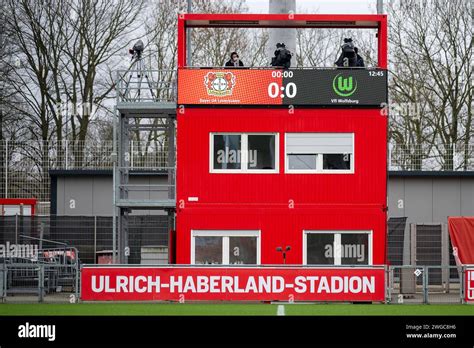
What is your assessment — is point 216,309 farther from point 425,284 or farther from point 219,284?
point 425,284

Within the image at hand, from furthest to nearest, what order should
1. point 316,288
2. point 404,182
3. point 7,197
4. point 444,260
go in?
point 7,197
point 404,182
point 444,260
point 316,288

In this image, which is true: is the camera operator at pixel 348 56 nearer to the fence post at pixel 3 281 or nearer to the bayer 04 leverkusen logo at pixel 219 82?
the bayer 04 leverkusen logo at pixel 219 82

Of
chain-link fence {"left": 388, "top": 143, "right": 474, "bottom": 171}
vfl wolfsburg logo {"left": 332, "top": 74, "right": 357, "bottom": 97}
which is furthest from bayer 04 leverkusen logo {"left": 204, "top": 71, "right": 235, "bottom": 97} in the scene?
chain-link fence {"left": 388, "top": 143, "right": 474, "bottom": 171}

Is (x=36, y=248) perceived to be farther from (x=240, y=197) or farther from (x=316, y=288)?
(x=316, y=288)

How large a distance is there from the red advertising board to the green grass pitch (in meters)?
0.27

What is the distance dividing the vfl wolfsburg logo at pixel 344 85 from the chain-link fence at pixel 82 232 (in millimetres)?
10453

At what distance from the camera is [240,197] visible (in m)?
29.4

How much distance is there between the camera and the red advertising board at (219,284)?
1014 inches

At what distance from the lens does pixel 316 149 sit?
1158 inches

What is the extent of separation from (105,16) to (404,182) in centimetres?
1996

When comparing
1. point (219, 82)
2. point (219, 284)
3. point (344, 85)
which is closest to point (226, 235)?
point (219, 284)

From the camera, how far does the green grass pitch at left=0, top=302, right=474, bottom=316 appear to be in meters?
24.1

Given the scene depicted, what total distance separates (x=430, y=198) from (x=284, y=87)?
14.9 meters
